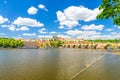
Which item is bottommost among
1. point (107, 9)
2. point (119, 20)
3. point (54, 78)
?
point (54, 78)

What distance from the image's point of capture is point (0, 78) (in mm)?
24094

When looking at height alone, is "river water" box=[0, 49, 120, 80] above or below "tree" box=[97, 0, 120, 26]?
below

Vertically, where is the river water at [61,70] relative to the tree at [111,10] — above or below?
below

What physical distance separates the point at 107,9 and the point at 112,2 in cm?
58

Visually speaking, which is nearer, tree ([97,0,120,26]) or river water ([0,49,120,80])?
tree ([97,0,120,26])

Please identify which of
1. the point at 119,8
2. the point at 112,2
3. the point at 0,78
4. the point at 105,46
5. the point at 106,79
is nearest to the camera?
the point at 119,8

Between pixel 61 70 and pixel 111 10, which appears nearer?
pixel 111 10

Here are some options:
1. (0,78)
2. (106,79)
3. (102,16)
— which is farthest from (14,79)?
(102,16)

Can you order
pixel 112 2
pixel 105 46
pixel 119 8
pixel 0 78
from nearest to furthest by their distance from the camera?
pixel 119 8
pixel 112 2
pixel 0 78
pixel 105 46

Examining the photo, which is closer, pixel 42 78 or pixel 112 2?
pixel 112 2

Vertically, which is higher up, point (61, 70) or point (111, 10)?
point (111, 10)

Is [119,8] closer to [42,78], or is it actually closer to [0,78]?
[42,78]

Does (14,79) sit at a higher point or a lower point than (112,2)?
lower

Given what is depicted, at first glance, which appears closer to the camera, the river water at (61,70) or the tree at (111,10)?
the tree at (111,10)
